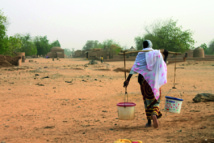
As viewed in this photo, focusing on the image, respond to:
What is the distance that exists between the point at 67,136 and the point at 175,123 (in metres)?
2.08

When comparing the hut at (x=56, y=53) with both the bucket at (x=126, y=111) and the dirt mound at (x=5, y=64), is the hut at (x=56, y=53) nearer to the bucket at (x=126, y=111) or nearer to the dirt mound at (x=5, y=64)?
the dirt mound at (x=5, y=64)

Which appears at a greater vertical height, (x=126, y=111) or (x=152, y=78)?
(x=152, y=78)

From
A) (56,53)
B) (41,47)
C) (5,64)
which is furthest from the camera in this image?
(41,47)

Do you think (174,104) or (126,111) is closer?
(126,111)

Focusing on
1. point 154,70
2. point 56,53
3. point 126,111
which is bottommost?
point 126,111

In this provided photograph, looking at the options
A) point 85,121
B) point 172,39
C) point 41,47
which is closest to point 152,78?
A: point 85,121

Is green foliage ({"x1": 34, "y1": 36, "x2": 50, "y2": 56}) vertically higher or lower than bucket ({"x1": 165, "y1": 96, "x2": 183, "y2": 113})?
higher

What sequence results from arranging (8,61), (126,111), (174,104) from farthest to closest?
1. (8,61)
2. (174,104)
3. (126,111)

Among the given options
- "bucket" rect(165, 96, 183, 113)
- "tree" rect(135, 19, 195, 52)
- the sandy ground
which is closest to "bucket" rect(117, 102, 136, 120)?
the sandy ground

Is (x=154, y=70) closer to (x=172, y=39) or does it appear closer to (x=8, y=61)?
(x=8, y=61)

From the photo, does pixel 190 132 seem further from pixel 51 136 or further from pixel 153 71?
pixel 51 136

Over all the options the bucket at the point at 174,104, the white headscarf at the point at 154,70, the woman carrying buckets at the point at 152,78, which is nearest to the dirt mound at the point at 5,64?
the woman carrying buckets at the point at 152,78

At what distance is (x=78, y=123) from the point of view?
16.4 ft

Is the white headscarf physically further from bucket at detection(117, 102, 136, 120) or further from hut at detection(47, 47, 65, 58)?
hut at detection(47, 47, 65, 58)
